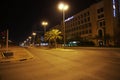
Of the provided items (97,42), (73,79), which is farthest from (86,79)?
(97,42)

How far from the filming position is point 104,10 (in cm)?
7019

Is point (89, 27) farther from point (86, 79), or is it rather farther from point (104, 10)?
point (86, 79)

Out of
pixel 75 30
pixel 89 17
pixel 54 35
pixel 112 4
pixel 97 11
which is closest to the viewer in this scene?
pixel 54 35

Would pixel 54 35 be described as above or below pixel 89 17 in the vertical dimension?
below

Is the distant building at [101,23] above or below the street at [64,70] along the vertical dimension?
above

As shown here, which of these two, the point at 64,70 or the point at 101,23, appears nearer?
the point at 64,70

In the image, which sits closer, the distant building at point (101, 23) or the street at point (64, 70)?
the street at point (64, 70)

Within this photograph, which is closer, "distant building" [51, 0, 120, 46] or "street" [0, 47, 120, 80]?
"street" [0, 47, 120, 80]

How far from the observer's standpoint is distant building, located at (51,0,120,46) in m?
62.4

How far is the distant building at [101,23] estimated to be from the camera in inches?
2458

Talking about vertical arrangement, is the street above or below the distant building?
below

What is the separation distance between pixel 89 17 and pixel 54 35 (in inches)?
1390

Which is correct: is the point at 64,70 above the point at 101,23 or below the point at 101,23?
below

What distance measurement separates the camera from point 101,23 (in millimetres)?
72812
